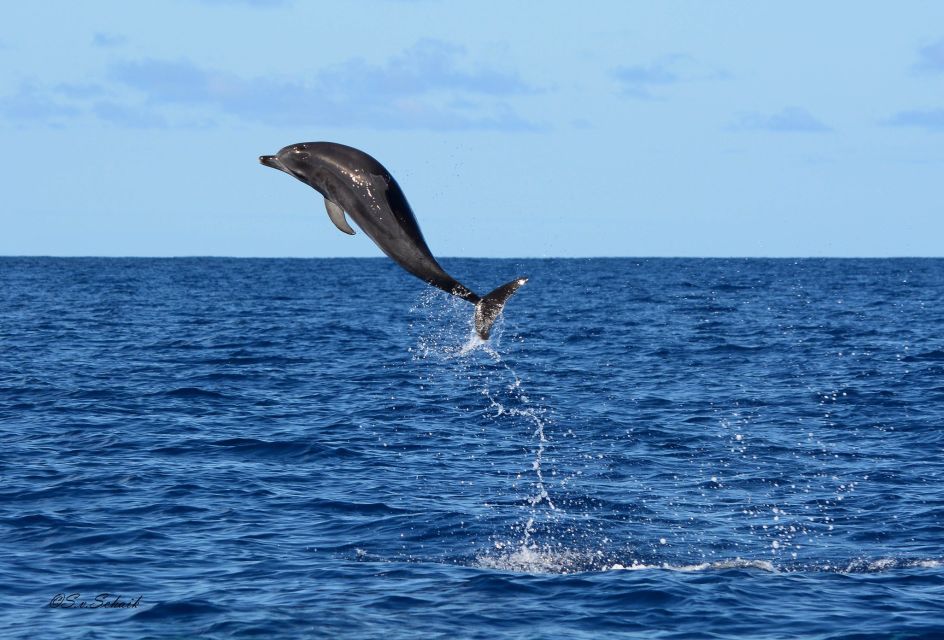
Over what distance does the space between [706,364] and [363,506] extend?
2050cm

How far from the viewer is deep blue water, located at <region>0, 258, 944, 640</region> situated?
14.7m

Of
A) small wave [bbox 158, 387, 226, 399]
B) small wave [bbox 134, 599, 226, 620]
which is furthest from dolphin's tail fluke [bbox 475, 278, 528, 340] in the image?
small wave [bbox 158, 387, 226, 399]

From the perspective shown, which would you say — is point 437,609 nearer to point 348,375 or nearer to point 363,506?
point 363,506

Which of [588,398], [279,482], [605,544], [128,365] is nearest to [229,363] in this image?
[128,365]

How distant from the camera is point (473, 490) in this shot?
830 inches

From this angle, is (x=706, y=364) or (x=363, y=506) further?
(x=706, y=364)

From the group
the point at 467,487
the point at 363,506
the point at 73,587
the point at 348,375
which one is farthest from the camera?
the point at 348,375

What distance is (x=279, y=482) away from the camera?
70.4 feet
